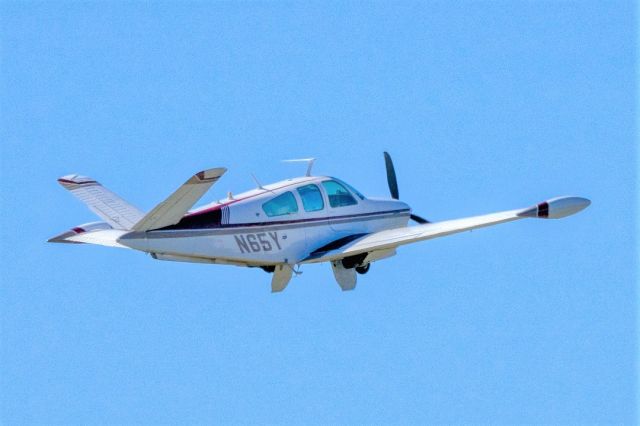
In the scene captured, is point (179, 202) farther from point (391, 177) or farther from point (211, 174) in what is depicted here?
point (391, 177)

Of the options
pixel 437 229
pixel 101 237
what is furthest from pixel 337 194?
pixel 101 237

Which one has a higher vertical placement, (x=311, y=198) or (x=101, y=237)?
(x=311, y=198)

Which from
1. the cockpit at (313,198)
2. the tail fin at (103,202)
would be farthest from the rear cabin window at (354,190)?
the tail fin at (103,202)

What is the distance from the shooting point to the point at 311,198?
103ft

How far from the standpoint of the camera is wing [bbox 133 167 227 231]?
90.0 ft

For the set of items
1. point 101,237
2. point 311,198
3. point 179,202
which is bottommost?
point 101,237

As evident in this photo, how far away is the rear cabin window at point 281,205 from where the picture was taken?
3047 centimetres

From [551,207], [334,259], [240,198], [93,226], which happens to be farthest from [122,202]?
[551,207]

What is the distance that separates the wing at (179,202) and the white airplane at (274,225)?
0.02 m

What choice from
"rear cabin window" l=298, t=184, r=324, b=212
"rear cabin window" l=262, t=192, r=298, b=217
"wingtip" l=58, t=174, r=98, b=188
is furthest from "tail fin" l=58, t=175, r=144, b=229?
"rear cabin window" l=298, t=184, r=324, b=212

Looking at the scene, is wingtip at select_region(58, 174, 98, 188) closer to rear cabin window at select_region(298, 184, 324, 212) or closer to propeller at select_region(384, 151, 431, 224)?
rear cabin window at select_region(298, 184, 324, 212)

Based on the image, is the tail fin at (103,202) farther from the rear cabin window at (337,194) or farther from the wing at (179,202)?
the rear cabin window at (337,194)

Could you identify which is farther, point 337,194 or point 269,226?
point 337,194

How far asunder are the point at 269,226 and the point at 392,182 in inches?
249
